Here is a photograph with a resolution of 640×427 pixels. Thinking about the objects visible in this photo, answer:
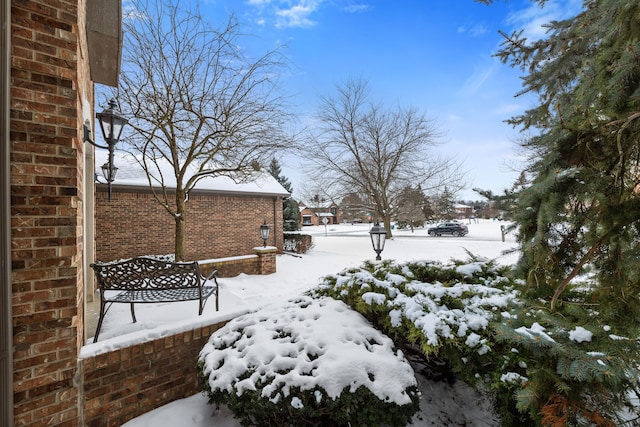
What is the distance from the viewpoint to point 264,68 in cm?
726

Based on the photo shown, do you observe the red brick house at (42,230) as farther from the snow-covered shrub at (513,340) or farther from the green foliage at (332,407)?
the snow-covered shrub at (513,340)

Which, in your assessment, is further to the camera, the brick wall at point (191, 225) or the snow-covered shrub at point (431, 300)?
the brick wall at point (191, 225)

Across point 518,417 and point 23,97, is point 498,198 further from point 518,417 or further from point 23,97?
point 23,97

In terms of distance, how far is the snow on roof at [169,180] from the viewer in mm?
9395

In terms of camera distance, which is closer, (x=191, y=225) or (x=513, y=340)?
(x=513, y=340)

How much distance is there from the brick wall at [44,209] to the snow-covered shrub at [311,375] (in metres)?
0.99

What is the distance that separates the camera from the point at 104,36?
3.70 metres

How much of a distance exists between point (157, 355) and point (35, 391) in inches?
31.0

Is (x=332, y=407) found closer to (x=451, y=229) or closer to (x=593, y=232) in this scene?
(x=593, y=232)

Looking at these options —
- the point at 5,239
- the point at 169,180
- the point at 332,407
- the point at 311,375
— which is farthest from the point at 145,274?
the point at 169,180

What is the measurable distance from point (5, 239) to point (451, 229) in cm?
2814

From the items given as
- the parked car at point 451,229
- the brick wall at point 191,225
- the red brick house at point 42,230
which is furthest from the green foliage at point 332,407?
the parked car at point 451,229

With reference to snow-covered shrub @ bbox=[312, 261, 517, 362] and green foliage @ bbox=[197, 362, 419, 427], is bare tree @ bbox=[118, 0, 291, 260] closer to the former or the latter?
snow-covered shrub @ bbox=[312, 261, 517, 362]

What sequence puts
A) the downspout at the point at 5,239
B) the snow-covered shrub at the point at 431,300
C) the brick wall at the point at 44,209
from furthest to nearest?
the snow-covered shrub at the point at 431,300 → the brick wall at the point at 44,209 → the downspout at the point at 5,239
